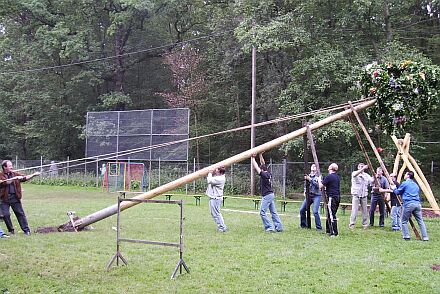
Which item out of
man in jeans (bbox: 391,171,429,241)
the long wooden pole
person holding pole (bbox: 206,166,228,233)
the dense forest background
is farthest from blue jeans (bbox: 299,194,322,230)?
the dense forest background

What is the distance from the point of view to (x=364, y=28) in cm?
2442

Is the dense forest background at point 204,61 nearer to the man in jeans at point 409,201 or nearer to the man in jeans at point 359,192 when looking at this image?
the man in jeans at point 359,192

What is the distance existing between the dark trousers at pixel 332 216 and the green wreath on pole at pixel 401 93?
3.53 meters

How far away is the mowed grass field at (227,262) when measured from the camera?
7.32 m

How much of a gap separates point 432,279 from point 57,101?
39.7m

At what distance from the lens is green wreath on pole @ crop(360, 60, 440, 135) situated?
8859mm

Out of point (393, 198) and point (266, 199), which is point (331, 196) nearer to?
point (266, 199)

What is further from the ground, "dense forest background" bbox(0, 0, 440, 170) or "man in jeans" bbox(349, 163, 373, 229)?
"dense forest background" bbox(0, 0, 440, 170)

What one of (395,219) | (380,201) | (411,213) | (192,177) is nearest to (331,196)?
(411,213)

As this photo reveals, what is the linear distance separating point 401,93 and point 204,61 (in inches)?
1149

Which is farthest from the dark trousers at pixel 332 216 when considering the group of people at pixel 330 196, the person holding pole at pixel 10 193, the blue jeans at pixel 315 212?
A: the person holding pole at pixel 10 193

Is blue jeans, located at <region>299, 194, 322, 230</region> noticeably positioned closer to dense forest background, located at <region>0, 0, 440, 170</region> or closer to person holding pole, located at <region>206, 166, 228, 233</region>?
person holding pole, located at <region>206, 166, 228, 233</region>

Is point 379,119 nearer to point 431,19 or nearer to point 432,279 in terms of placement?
point 432,279

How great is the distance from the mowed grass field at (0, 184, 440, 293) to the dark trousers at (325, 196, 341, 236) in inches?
10.2
